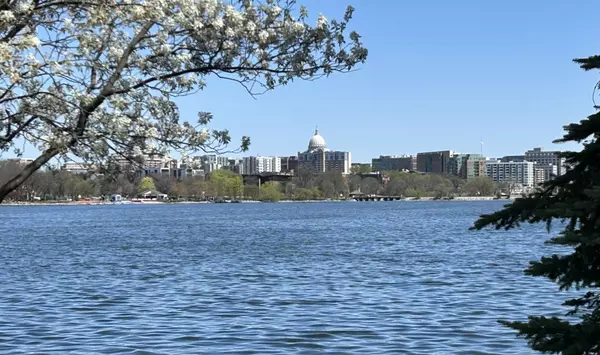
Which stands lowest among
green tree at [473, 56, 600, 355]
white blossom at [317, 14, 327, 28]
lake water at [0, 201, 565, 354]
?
lake water at [0, 201, 565, 354]

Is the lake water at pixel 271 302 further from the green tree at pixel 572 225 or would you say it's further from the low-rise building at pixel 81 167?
the green tree at pixel 572 225

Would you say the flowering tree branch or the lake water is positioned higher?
the flowering tree branch

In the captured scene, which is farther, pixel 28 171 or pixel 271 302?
pixel 271 302

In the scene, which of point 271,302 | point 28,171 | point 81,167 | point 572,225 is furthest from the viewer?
point 271,302

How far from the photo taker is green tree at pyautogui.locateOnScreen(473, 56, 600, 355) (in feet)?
17.2

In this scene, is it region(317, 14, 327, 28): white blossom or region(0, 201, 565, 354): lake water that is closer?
region(317, 14, 327, 28): white blossom

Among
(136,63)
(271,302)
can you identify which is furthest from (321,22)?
(271,302)

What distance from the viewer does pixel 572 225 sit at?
19.0 ft

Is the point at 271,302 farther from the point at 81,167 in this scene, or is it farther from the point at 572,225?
the point at 572,225

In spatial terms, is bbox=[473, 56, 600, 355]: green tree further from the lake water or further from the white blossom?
the lake water

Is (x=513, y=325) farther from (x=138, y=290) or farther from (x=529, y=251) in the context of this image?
(x=529, y=251)

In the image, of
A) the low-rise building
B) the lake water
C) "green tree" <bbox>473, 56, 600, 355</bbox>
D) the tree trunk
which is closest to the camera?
"green tree" <bbox>473, 56, 600, 355</bbox>

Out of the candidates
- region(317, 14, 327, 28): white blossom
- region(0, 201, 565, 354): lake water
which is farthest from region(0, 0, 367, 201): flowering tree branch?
region(0, 201, 565, 354): lake water

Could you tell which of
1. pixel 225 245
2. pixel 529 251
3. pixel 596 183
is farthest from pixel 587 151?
pixel 225 245
